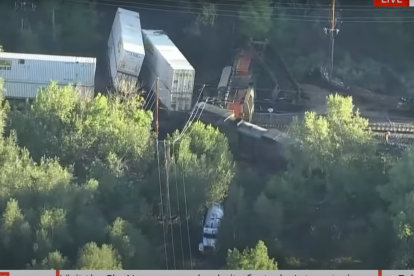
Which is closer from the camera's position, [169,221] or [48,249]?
[48,249]

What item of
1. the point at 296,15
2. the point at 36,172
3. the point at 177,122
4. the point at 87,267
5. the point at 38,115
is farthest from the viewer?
the point at 296,15

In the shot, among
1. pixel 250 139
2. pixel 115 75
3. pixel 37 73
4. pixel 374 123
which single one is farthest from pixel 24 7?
pixel 374 123

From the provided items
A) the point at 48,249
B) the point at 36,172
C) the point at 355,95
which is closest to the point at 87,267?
the point at 48,249

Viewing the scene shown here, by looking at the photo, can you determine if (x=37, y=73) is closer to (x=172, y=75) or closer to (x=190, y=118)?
(x=172, y=75)

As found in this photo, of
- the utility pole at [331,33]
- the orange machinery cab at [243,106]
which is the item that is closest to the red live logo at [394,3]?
the utility pole at [331,33]

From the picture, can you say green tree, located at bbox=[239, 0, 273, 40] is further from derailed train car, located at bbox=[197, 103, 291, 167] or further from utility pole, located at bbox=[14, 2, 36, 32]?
utility pole, located at bbox=[14, 2, 36, 32]

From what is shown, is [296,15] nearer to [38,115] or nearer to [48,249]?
[38,115]
